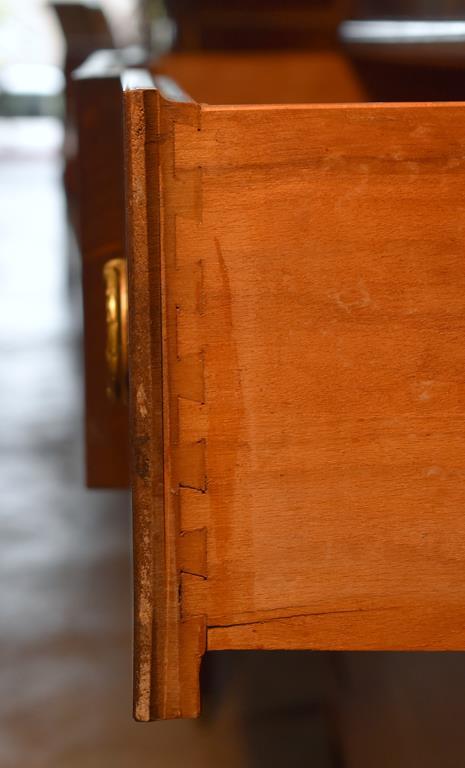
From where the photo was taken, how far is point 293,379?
0.67 meters

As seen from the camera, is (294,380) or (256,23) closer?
(294,380)

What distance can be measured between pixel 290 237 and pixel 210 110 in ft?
0.30

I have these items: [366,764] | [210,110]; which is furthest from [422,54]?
[366,764]

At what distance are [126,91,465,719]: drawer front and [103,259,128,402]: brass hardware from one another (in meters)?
0.24

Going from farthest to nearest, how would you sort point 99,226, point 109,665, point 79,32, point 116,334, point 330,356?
point 79,32 < point 109,665 < point 99,226 < point 116,334 < point 330,356

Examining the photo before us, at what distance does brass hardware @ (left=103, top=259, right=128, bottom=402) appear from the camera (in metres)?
0.91

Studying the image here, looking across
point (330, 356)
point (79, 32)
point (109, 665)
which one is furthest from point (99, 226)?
point (79, 32)

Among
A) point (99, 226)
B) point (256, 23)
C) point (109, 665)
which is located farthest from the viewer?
point (256, 23)

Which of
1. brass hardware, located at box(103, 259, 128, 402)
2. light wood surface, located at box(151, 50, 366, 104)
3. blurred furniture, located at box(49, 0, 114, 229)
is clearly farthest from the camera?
blurred furniture, located at box(49, 0, 114, 229)

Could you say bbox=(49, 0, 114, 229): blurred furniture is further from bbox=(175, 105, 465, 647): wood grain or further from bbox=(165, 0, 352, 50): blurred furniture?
bbox=(175, 105, 465, 647): wood grain

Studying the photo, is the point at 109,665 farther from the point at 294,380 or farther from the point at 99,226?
the point at 294,380

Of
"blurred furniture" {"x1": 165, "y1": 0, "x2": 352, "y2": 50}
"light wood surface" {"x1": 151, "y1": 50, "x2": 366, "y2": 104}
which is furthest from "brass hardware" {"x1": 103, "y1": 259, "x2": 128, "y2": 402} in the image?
→ "blurred furniture" {"x1": 165, "y1": 0, "x2": 352, "y2": 50}

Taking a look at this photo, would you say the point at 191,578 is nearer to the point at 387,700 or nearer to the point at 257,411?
the point at 257,411

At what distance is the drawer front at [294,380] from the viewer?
0.65 metres
